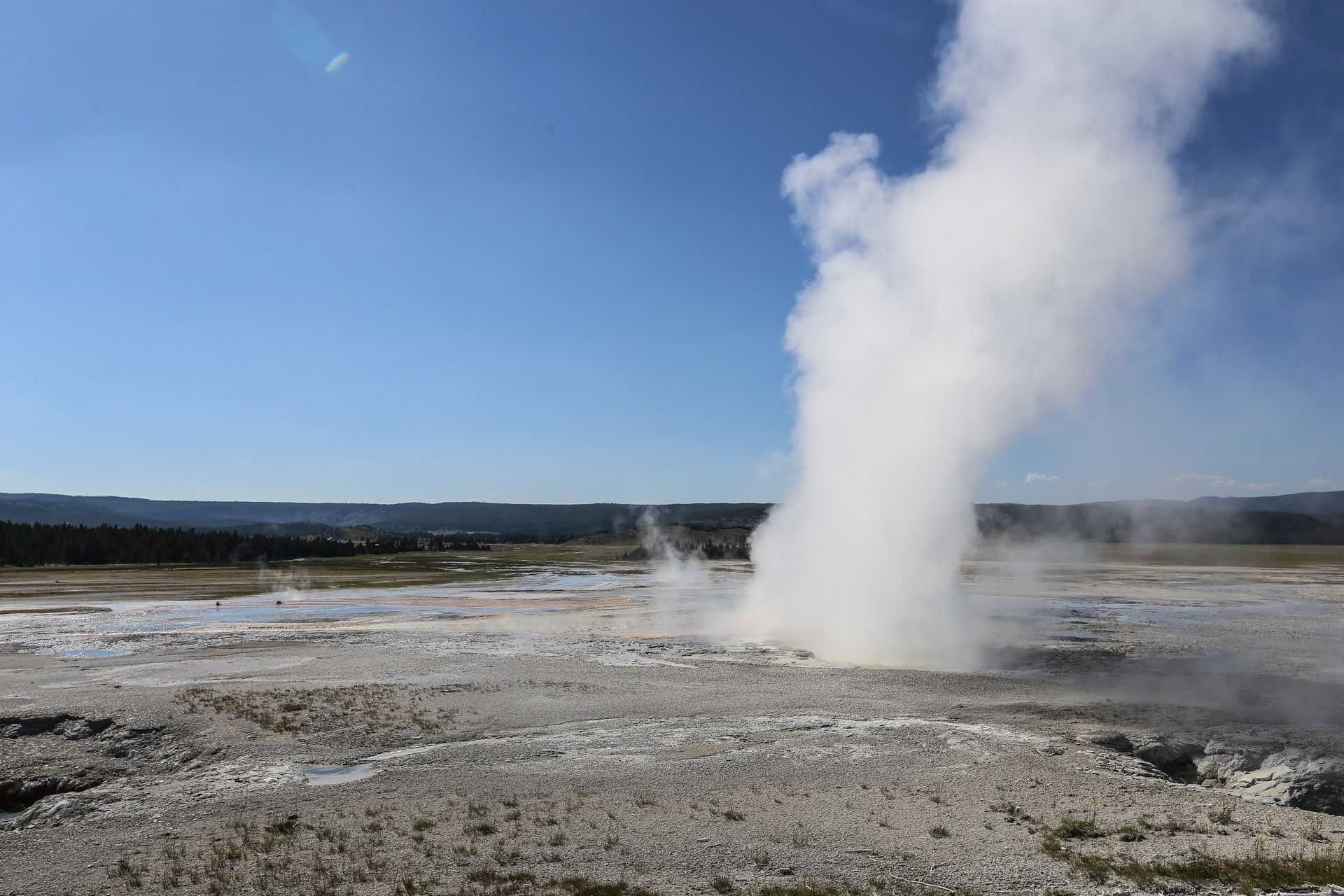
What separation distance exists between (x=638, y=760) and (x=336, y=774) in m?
5.68

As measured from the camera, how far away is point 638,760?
14.9 meters

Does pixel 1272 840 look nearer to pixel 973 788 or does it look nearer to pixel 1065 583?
pixel 973 788

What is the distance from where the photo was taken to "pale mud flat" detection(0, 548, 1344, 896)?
33.8 feet

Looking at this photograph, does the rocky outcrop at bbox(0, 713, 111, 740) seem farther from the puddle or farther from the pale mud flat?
the puddle

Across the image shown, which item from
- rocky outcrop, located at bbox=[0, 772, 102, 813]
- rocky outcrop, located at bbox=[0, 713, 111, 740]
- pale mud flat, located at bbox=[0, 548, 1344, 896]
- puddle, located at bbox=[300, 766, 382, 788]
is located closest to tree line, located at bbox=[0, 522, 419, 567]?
pale mud flat, located at bbox=[0, 548, 1344, 896]

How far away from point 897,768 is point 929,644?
14615 mm

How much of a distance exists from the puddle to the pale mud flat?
8cm

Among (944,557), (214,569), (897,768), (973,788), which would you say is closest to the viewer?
(973,788)

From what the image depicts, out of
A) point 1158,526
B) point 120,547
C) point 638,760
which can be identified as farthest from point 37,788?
point 1158,526

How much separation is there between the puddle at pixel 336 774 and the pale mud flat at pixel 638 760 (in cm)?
8

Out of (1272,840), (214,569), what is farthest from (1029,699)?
(214,569)

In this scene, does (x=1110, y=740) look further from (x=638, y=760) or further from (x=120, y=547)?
(x=120, y=547)

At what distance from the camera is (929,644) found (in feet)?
91.3

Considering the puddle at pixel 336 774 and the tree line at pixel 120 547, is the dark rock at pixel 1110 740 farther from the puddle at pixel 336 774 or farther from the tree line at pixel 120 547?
the tree line at pixel 120 547
